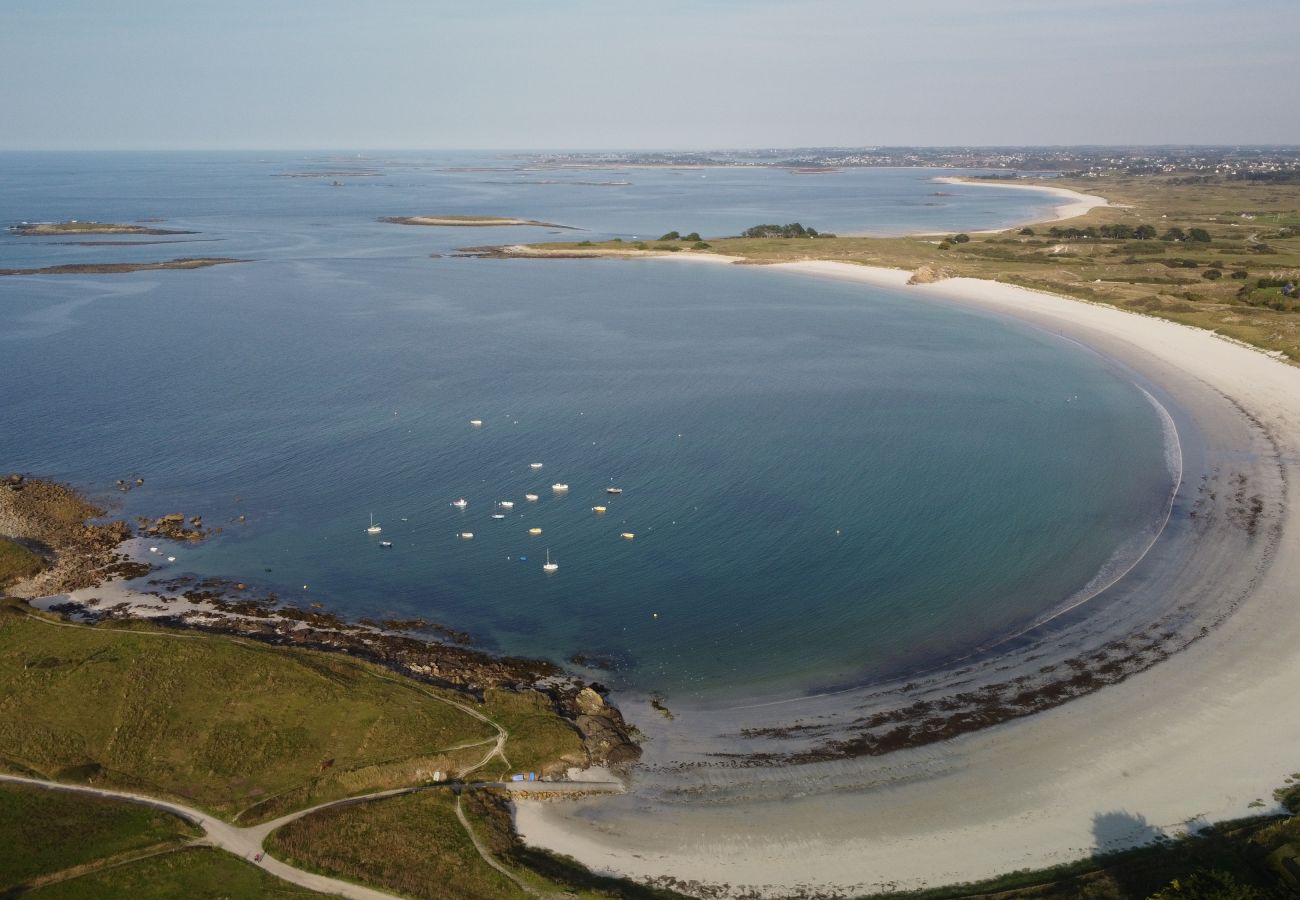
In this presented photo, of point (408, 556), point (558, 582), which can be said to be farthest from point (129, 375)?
point (558, 582)

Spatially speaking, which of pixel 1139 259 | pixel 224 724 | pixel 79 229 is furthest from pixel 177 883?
pixel 79 229

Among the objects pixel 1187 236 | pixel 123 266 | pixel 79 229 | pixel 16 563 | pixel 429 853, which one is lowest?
pixel 429 853

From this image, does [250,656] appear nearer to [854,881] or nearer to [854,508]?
[854,881]

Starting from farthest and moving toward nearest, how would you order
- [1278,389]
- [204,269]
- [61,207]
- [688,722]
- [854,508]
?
[61,207], [204,269], [1278,389], [854,508], [688,722]

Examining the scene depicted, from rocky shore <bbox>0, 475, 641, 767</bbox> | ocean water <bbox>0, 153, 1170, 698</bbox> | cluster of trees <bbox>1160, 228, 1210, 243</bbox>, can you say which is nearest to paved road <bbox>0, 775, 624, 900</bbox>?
rocky shore <bbox>0, 475, 641, 767</bbox>

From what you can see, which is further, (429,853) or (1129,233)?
(1129,233)

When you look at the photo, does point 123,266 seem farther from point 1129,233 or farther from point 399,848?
point 1129,233

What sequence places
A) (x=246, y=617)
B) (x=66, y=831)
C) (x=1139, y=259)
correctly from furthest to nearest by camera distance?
(x=1139, y=259)
(x=246, y=617)
(x=66, y=831)

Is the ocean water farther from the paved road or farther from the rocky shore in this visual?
the paved road
